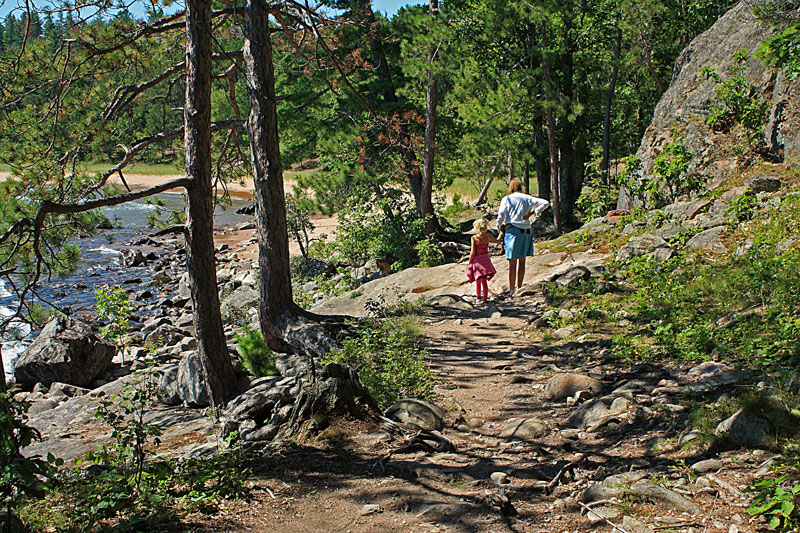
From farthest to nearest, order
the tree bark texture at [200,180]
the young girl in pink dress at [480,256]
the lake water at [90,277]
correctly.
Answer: the lake water at [90,277], the young girl in pink dress at [480,256], the tree bark texture at [200,180]

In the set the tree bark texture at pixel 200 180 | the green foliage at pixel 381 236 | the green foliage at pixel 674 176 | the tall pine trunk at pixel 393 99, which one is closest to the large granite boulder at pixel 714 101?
the green foliage at pixel 674 176

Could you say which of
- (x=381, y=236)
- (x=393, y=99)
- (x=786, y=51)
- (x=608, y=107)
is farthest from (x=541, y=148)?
(x=786, y=51)

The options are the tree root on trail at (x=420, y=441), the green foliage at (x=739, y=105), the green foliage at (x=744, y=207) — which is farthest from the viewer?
the green foliage at (x=739, y=105)

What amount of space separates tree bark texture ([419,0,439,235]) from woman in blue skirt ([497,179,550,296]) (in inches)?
311

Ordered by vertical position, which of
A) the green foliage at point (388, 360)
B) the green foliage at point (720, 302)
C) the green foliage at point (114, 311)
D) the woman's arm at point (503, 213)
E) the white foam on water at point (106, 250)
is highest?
the woman's arm at point (503, 213)

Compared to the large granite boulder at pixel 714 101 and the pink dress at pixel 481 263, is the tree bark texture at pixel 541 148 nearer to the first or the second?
the large granite boulder at pixel 714 101

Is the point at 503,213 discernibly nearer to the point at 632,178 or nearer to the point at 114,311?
the point at 632,178

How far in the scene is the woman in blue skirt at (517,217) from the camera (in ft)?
30.7

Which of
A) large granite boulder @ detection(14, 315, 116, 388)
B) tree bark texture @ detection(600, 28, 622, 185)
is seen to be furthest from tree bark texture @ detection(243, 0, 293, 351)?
tree bark texture @ detection(600, 28, 622, 185)

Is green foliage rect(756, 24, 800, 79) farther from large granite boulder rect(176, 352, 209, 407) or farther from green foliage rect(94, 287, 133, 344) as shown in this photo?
green foliage rect(94, 287, 133, 344)

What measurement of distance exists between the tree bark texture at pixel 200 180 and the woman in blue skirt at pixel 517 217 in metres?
4.41

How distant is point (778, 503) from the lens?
9.82 feet

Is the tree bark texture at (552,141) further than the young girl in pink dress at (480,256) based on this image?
Yes

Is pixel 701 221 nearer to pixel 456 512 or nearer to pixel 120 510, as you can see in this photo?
pixel 456 512
